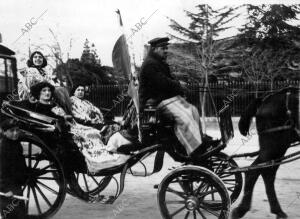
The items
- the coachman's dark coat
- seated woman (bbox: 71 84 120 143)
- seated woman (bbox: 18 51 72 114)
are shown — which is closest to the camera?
the coachman's dark coat

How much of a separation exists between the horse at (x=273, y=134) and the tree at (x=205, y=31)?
8.22 meters

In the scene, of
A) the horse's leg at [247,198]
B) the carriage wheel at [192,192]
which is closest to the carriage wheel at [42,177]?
the carriage wheel at [192,192]

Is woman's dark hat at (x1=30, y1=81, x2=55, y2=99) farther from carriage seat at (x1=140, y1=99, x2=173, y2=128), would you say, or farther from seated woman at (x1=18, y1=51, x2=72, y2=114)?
carriage seat at (x1=140, y1=99, x2=173, y2=128)

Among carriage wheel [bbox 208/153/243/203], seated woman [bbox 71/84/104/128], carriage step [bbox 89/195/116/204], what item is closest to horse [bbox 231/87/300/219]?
carriage wheel [bbox 208/153/243/203]

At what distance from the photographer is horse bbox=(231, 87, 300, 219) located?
15.9ft

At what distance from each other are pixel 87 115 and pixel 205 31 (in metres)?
9.77

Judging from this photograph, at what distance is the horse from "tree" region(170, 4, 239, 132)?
8223 millimetres

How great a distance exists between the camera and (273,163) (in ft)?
15.5

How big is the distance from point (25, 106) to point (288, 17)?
10.4 m

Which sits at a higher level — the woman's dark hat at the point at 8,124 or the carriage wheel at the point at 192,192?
the woman's dark hat at the point at 8,124

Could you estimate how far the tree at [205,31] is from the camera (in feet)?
44.7

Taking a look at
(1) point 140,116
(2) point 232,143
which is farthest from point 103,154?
(2) point 232,143

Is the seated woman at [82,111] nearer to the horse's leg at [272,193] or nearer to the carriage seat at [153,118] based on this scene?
the carriage seat at [153,118]

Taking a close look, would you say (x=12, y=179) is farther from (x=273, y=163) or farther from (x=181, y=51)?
(x=181, y=51)
